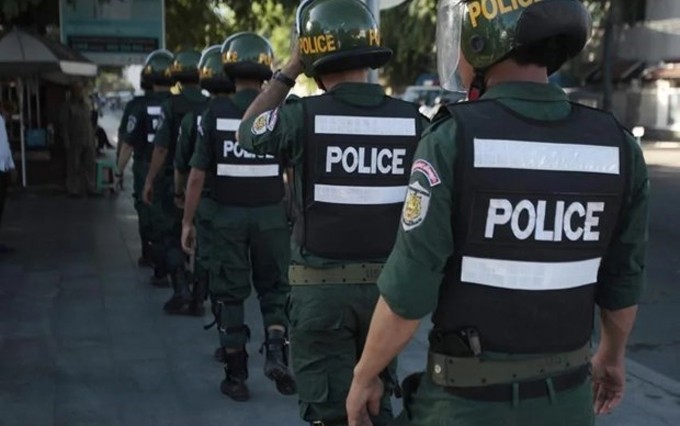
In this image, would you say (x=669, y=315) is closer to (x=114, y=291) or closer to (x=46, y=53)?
(x=114, y=291)

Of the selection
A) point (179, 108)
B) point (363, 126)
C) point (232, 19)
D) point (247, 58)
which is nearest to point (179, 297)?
point (179, 108)

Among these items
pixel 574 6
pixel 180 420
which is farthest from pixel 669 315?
pixel 574 6

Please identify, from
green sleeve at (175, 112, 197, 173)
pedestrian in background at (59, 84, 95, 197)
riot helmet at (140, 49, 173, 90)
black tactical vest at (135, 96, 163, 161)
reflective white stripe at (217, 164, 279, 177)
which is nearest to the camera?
reflective white stripe at (217, 164, 279, 177)

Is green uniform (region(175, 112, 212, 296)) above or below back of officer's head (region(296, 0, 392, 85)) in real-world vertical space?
below

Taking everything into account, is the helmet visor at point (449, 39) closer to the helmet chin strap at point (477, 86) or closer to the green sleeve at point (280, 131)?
the helmet chin strap at point (477, 86)

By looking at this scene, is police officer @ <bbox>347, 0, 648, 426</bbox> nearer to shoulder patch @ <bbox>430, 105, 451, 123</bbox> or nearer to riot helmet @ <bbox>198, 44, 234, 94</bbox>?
shoulder patch @ <bbox>430, 105, 451, 123</bbox>

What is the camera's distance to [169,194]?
757 cm

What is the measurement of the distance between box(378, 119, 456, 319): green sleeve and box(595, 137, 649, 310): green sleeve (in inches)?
20.5

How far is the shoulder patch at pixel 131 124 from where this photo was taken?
8055mm

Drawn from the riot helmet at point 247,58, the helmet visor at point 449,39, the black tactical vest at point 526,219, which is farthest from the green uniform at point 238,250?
the black tactical vest at point 526,219

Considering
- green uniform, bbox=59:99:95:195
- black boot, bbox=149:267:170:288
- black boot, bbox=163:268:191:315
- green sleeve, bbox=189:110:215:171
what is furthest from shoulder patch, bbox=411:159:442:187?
green uniform, bbox=59:99:95:195

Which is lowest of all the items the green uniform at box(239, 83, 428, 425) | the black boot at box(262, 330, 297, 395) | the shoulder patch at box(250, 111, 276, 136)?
the black boot at box(262, 330, 297, 395)

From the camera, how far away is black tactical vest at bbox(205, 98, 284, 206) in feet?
16.9

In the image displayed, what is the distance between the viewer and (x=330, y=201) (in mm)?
3533
